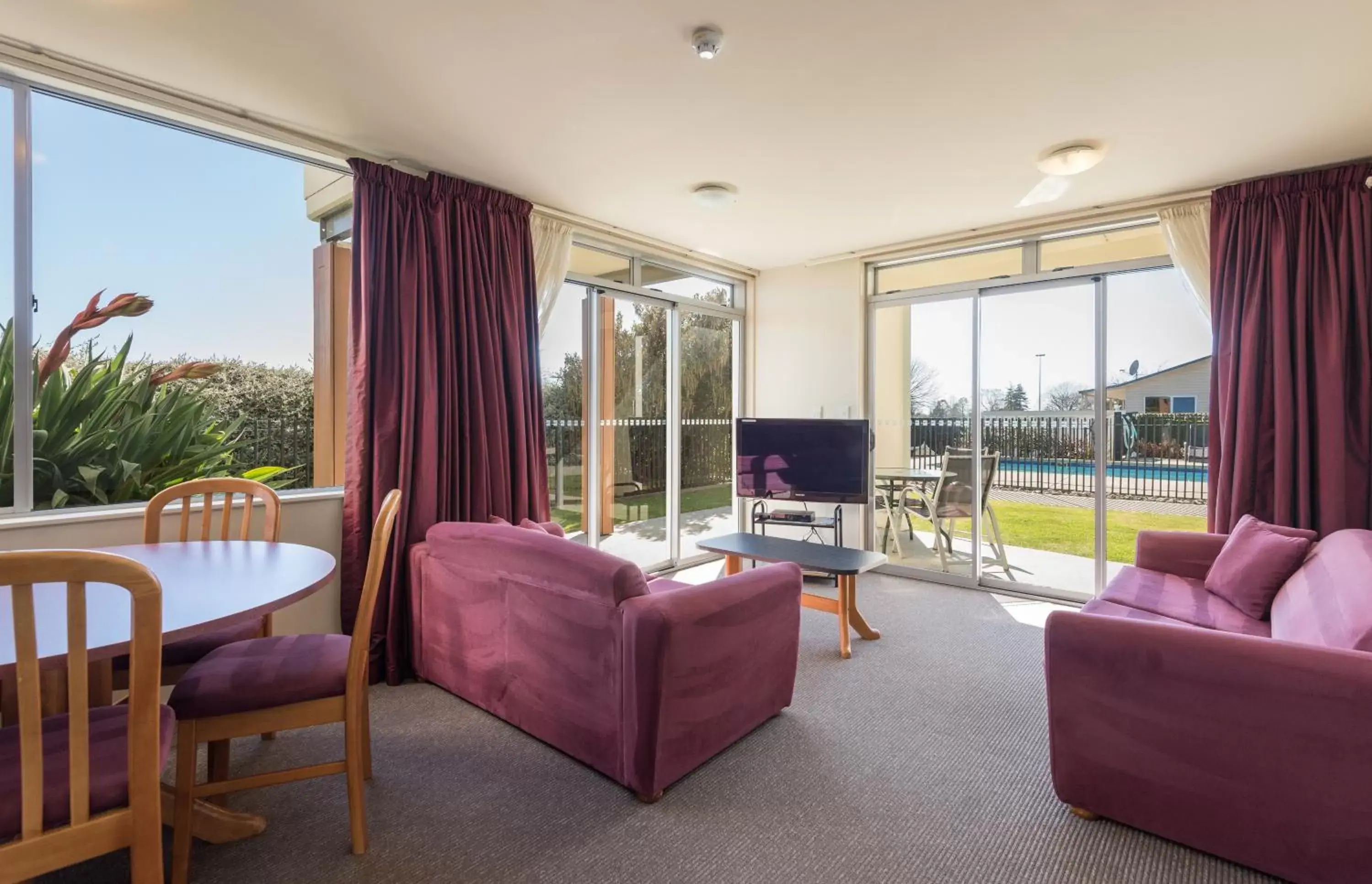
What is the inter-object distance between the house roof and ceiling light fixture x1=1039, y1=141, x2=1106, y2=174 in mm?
1416

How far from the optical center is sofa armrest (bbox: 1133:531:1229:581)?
3.10m

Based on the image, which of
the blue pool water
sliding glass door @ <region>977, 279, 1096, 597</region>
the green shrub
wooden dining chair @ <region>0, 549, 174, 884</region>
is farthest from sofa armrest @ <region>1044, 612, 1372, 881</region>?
the green shrub


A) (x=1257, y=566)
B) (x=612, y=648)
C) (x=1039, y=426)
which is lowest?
(x=612, y=648)

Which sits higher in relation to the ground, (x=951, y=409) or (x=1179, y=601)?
(x=951, y=409)

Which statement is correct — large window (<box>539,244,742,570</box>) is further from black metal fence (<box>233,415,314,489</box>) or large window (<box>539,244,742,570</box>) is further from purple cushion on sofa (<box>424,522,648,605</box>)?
purple cushion on sofa (<box>424,522,648,605</box>)

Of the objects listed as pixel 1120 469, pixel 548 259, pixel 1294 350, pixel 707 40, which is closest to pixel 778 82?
pixel 707 40

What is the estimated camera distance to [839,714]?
2631 mm

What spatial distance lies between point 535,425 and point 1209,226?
3915 mm

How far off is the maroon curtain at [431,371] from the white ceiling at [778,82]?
0.27m

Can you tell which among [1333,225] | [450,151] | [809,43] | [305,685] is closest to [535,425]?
[450,151]

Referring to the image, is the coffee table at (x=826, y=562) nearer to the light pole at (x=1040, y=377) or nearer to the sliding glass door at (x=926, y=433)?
the sliding glass door at (x=926, y=433)

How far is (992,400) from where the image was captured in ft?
14.8

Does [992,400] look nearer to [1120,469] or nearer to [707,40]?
[1120,469]

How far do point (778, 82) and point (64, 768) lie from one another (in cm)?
282
